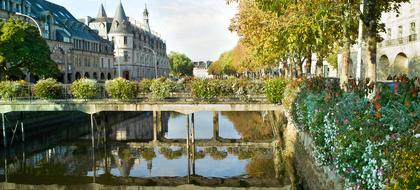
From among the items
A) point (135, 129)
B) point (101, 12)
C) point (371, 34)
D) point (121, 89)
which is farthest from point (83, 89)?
point (101, 12)

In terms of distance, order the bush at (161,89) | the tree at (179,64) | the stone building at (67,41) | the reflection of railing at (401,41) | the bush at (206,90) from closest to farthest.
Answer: the bush at (206,90), the bush at (161,89), the reflection of railing at (401,41), the stone building at (67,41), the tree at (179,64)

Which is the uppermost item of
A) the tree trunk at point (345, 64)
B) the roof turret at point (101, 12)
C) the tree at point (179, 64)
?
the roof turret at point (101, 12)

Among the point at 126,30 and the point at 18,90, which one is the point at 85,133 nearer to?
the point at 18,90

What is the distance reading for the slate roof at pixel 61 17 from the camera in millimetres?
60028

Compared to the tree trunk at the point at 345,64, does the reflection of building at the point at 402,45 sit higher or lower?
higher

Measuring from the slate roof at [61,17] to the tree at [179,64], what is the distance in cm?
9359

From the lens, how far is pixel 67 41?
67375 mm

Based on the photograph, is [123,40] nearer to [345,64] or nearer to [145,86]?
[145,86]

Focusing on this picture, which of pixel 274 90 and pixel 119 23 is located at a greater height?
pixel 119 23

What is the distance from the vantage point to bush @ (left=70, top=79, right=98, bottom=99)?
Answer: 26188mm

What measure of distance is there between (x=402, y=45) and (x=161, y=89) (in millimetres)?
29768

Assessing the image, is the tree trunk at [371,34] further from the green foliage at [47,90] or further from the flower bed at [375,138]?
the green foliage at [47,90]

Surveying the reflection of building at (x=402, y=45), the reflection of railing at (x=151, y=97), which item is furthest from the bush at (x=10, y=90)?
the reflection of building at (x=402, y=45)

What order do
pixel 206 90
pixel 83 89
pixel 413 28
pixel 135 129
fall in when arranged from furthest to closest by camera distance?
pixel 413 28
pixel 135 129
pixel 83 89
pixel 206 90
